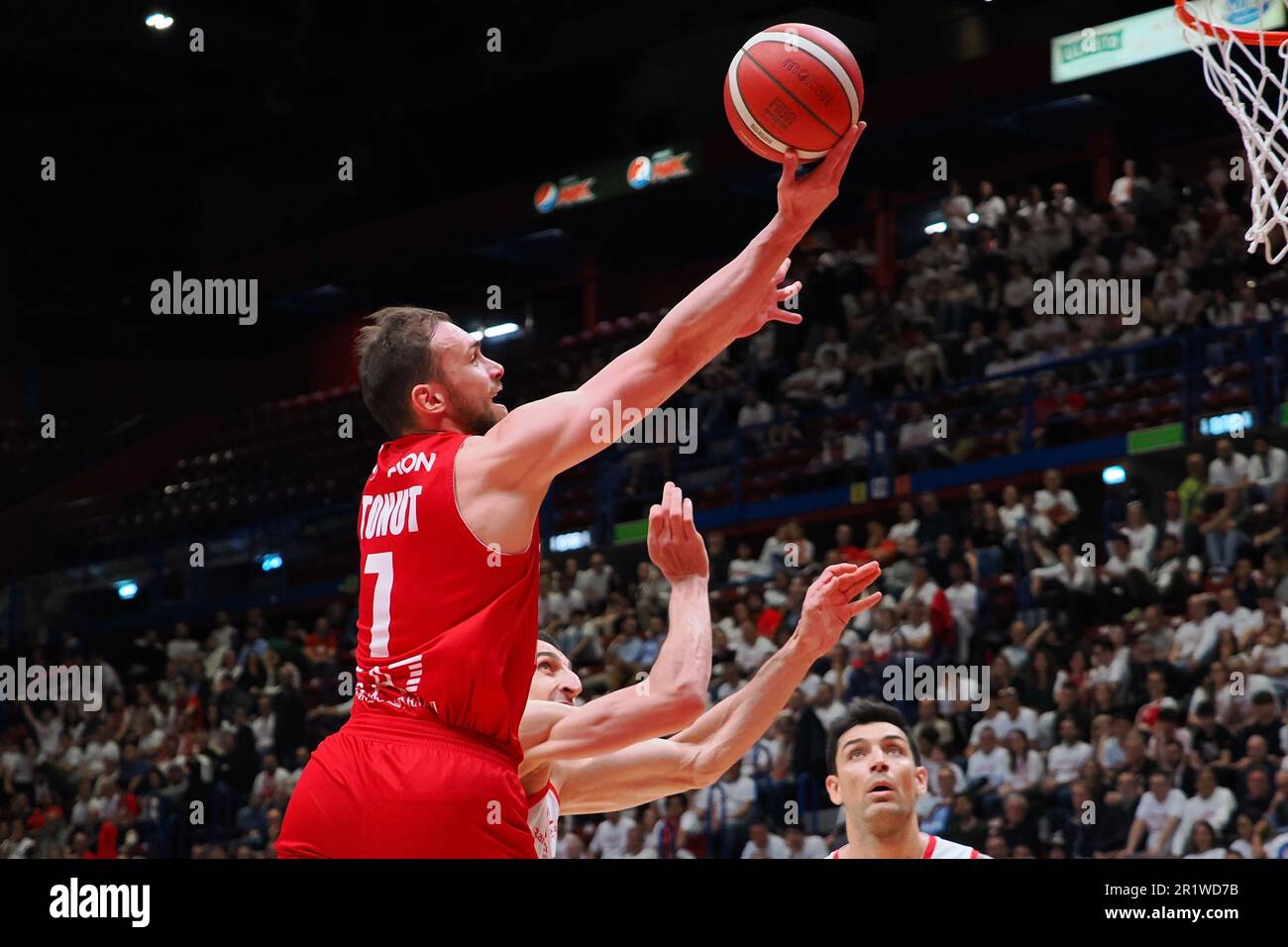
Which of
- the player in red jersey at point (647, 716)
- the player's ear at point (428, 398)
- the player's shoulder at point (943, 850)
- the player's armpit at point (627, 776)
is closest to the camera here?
the player's ear at point (428, 398)

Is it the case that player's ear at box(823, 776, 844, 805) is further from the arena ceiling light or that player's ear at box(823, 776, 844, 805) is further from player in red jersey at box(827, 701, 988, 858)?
the arena ceiling light

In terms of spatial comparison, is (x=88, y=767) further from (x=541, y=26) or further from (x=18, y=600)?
(x=541, y=26)

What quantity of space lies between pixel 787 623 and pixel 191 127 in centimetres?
1223

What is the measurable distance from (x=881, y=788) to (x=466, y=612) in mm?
1787

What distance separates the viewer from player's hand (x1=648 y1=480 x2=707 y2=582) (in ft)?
13.0

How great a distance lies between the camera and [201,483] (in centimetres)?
1930

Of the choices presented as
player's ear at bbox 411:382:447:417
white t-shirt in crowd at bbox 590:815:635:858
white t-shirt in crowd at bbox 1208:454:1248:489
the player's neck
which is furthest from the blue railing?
player's ear at bbox 411:382:447:417

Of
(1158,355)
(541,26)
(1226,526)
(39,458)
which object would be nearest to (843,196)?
(541,26)

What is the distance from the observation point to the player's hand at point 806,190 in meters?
3.52

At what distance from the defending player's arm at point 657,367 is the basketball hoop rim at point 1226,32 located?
12.5 feet

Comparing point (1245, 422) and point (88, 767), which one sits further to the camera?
point (88, 767)

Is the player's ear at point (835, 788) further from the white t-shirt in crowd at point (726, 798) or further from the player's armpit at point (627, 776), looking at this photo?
the white t-shirt in crowd at point (726, 798)

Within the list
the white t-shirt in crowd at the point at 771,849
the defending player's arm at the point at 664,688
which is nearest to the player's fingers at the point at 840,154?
the defending player's arm at the point at 664,688

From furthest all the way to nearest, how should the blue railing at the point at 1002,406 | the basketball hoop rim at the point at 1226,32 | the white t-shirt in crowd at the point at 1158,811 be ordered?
the blue railing at the point at 1002,406, the white t-shirt in crowd at the point at 1158,811, the basketball hoop rim at the point at 1226,32
